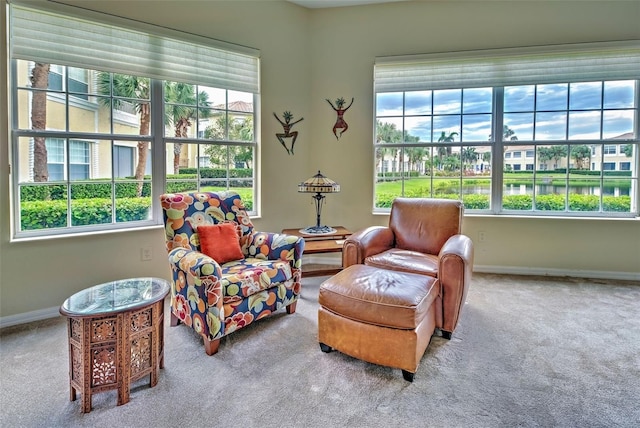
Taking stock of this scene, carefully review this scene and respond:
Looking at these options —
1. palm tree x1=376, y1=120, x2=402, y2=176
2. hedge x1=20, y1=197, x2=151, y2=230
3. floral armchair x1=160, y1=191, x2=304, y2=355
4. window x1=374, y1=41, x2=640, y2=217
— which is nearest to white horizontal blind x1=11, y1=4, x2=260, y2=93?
hedge x1=20, y1=197, x2=151, y2=230

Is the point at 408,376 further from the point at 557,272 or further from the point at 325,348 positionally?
the point at 557,272

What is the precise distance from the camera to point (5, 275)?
2.52 m

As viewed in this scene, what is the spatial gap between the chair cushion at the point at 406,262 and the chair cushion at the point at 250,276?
66 cm

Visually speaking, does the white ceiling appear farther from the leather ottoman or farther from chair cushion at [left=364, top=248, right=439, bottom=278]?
the leather ottoman

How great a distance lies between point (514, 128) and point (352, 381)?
3298mm

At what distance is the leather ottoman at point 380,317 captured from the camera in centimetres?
181

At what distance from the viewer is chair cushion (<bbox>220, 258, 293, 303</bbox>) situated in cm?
217

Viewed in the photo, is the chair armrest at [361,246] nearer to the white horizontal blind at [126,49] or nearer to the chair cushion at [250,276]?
the chair cushion at [250,276]

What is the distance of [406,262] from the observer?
254 centimetres

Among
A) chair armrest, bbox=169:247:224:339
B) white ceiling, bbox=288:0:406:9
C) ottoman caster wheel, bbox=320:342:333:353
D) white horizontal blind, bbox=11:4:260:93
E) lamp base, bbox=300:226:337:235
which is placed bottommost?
ottoman caster wheel, bbox=320:342:333:353

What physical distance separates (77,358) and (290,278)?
1.35 m

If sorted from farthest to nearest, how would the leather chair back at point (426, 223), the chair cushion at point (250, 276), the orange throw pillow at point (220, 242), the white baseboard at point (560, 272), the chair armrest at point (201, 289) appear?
the white baseboard at point (560, 272) → the leather chair back at point (426, 223) → the orange throw pillow at point (220, 242) → the chair cushion at point (250, 276) → the chair armrest at point (201, 289)

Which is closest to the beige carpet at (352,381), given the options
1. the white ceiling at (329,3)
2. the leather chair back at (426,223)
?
the leather chair back at (426,223)

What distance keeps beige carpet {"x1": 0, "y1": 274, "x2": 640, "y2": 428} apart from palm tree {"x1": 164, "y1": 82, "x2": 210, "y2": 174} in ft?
5.86
